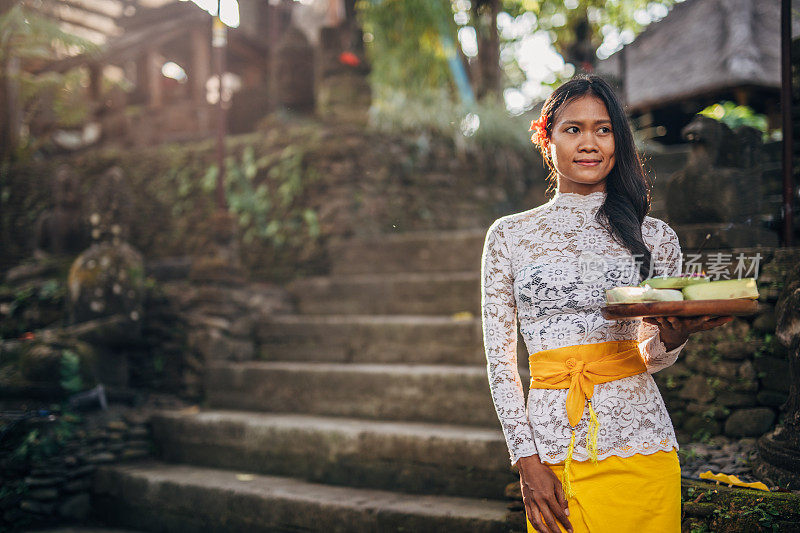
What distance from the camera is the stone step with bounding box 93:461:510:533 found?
9.99 feet

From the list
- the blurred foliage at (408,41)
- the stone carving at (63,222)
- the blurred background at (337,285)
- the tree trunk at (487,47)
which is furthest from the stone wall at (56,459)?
the tree trunk at (487,47)

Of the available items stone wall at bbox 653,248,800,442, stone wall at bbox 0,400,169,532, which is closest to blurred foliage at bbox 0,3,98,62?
stone wall at bbox 0,400,169,532

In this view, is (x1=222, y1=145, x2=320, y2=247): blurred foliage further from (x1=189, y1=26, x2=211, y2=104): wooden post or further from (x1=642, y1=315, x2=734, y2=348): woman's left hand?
Answer: (x1=189, y1=26, x2=211, y2=104): wooden post

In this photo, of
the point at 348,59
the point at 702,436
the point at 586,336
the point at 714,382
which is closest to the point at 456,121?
the point at 348,59

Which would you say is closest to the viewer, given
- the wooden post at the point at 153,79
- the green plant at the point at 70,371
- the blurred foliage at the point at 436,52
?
the green plant at the point at 70,371

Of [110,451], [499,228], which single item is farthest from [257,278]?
[499,228]

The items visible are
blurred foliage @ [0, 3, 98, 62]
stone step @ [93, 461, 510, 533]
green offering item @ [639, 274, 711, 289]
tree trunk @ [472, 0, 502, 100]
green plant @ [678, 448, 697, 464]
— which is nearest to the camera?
green offering item @ [639, 274, 711, 289]

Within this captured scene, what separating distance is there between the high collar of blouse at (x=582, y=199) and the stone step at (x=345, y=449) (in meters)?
1.73

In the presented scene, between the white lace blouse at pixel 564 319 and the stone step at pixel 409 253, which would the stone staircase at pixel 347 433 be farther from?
the white lace blouse at pixel 564 319

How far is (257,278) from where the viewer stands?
237 inches

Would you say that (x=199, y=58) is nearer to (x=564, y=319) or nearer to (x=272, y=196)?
(x=272, y=196)

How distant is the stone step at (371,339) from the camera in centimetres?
423

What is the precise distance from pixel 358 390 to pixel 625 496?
8.55ft

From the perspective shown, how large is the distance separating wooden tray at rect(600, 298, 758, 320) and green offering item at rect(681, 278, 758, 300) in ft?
→ 0.06
